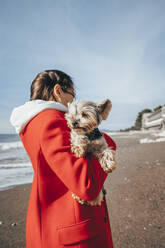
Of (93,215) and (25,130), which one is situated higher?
(25,130)

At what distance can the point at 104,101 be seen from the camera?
252cm

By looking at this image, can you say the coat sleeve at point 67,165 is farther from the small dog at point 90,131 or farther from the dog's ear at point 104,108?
the dog's ear at point 104,108

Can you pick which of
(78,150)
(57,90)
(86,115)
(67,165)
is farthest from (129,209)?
(67,165)

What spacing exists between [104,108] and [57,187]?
50.0 inches

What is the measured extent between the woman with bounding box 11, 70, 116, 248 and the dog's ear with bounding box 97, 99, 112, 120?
783mm

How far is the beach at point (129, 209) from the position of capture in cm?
412

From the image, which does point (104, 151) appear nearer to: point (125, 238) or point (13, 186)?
point (125, 238)

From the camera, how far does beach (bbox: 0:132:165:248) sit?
412 cm

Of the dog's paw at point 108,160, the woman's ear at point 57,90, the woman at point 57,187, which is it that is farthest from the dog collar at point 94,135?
the woman's ear at point 57,90

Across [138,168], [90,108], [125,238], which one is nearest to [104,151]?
[90,108]

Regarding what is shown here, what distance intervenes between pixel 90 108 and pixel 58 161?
3.61 ft

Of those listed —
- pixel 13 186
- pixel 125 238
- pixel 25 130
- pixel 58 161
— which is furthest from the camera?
pixel 13 186

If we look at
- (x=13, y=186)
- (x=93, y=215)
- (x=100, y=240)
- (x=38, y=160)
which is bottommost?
(x=13, y=186)

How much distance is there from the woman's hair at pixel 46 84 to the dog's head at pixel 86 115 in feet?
1.03
